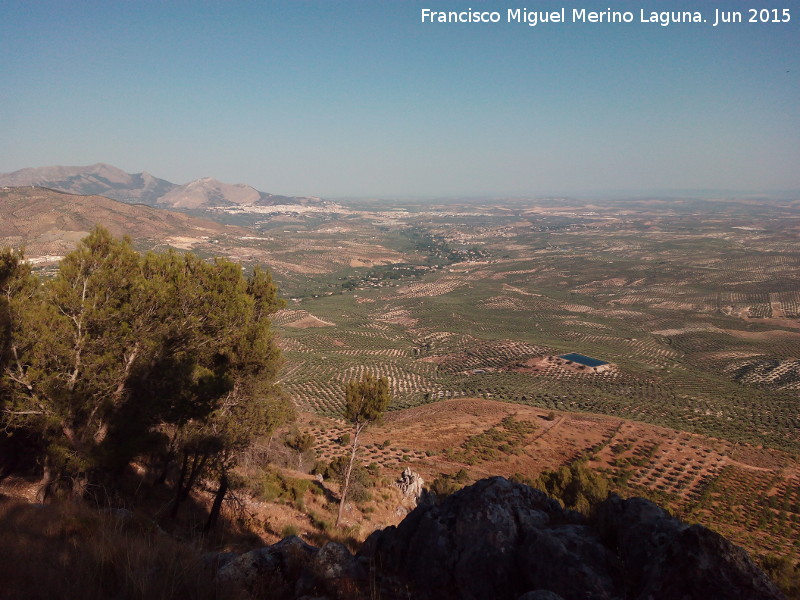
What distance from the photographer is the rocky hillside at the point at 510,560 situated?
15.7 feet

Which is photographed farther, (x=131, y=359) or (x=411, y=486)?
(x=411, y=486)

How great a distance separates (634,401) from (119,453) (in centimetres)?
5614

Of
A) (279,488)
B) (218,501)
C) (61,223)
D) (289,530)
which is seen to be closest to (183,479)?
(218,501)

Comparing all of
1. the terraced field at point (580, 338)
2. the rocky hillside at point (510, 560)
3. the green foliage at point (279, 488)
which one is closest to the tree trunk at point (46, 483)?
the green foliage at point (279, 488)

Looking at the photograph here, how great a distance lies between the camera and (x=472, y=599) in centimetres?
629

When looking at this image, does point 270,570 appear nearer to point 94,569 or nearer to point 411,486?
point 94,569

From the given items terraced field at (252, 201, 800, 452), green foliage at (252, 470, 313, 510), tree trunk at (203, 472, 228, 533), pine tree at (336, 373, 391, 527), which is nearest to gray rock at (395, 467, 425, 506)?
green foliage at (252, 470, 313, 510)

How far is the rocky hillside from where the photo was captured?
15.7ft

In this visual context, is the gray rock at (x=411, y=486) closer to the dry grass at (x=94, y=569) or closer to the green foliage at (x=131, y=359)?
the green foliage at (x=131, y=359)

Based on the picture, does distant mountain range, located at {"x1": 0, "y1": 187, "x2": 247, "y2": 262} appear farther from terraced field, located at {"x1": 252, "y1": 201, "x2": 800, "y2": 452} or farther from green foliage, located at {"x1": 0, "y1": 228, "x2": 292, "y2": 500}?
green foliage, located at {"x1": 0, "y1": 228, "x2": 292, "y2": 500}

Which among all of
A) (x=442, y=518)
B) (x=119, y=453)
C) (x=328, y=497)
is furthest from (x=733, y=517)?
(x=119, y=453)

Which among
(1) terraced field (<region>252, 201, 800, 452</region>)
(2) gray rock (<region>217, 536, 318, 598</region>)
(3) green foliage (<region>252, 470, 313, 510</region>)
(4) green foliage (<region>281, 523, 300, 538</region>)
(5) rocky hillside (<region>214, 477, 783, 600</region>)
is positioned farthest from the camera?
(1) terraced field (<region>252, 201, 800, 452</region>)

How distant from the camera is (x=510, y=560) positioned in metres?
6.60

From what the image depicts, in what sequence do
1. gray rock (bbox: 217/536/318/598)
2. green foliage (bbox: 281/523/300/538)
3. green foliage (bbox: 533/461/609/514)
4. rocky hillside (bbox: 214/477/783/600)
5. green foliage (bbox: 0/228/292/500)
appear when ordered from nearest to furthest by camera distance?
rocky hillside (bbox: 214/477/783/600) → gray rock (bbox: 217/536/318/598) → green foliage (bbox: 0/228/292/500) → green foliage (bbox: 281/523/300/538) → green foliage (bbox: 533/461/609/514)
